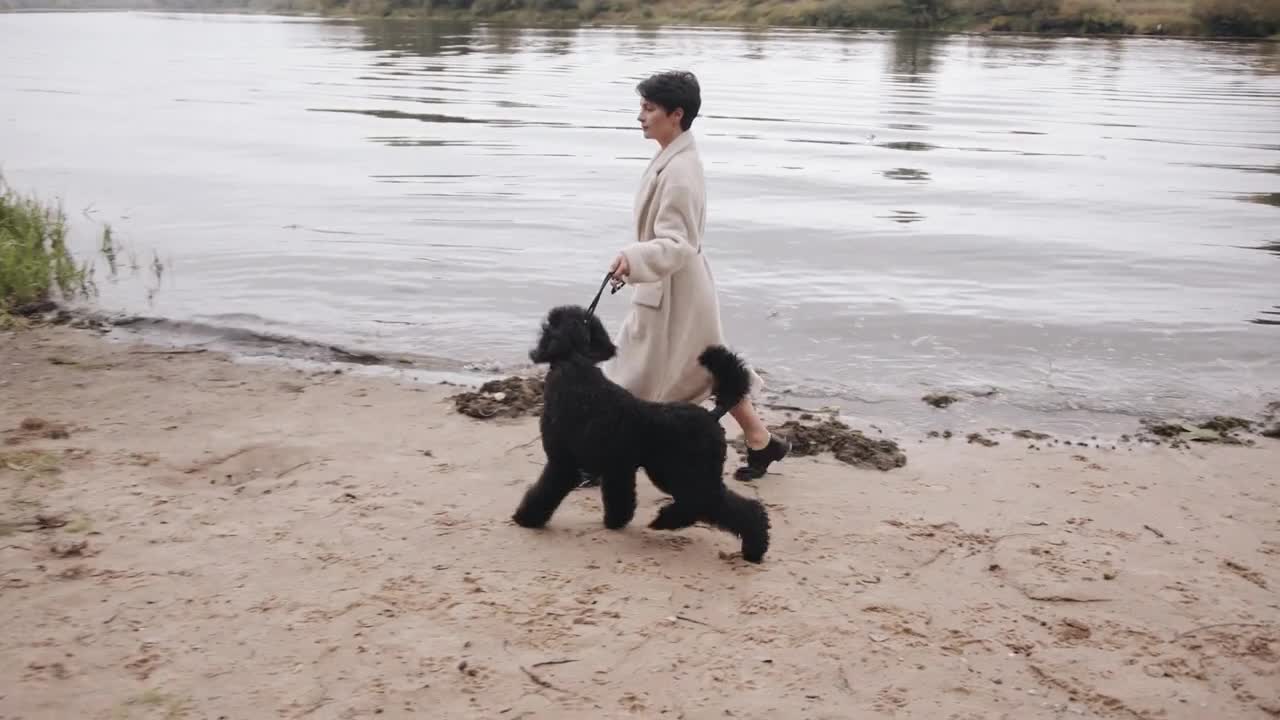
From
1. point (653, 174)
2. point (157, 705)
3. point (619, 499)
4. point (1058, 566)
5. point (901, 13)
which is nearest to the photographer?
point (157, 705)

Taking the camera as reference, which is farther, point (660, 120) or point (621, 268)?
point (660, 120)

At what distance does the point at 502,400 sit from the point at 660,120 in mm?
2495

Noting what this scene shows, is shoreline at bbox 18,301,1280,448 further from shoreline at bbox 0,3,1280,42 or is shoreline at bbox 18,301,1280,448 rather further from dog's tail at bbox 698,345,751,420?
shoreline at bbox 0,3,1280,42

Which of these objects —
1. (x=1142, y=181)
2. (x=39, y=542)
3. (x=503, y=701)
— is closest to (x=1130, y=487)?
(x=503, y=701)

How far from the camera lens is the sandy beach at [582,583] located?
3713 mm

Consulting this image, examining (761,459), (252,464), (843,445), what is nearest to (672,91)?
(761,459)

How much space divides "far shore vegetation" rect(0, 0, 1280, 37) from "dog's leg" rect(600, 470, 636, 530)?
5285cm

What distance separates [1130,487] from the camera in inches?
226

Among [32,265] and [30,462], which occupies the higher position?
[32,265]

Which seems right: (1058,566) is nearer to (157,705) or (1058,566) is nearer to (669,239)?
(669,239)

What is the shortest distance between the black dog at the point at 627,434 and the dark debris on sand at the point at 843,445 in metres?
1.56

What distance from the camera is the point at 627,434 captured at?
4512 millimetres

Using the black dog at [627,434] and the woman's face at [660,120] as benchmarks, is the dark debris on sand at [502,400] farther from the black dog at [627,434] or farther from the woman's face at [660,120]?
the woman's face at [660,120]

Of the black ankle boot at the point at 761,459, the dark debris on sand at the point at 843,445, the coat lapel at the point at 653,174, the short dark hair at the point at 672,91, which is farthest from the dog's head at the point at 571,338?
the dark debris on sand at the point at 843,445
